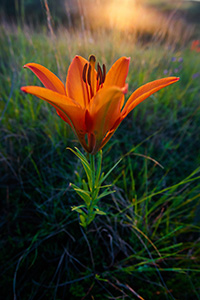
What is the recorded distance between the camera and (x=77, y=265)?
33.2 inches

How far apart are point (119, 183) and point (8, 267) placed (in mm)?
617

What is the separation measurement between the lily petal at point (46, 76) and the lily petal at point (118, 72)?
0.38ft

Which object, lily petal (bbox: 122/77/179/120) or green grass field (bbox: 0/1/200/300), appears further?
green grass field (bbox: 0/1/200/300)

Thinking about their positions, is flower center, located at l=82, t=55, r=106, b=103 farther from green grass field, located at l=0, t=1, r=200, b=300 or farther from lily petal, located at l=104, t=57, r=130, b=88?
green grass field, located at l=0, t=1, r=200, b=300

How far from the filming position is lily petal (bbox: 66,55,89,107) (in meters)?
0.50

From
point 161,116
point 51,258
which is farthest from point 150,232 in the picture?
point 161,116

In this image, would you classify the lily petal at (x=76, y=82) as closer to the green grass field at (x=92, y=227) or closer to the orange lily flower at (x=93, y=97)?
the orange lily flower at (x=93, y=97)

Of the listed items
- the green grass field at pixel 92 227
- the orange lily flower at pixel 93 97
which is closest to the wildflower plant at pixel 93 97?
the orange lily flower at pixel 93 97

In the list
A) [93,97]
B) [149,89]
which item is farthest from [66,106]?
[149,89]

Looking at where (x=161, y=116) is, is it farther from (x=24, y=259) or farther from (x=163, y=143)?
(x=24, y=259)

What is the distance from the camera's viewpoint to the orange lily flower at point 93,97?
0.40 metres

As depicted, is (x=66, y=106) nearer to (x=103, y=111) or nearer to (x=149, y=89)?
(x=103, y=111)

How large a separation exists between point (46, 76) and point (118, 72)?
0.54ft

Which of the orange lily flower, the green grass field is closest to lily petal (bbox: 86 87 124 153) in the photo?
the orange lily flower
